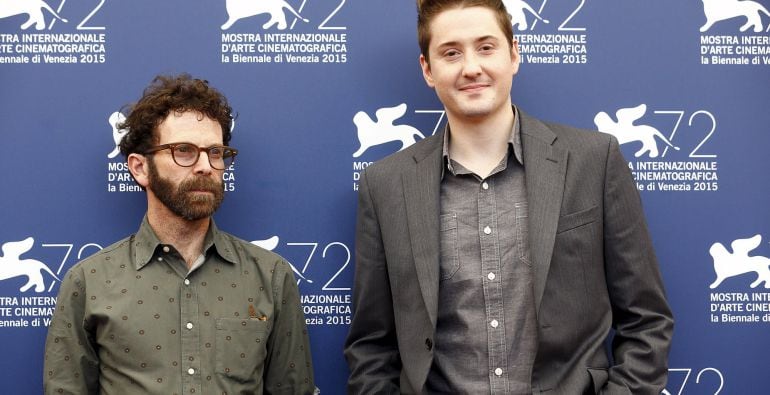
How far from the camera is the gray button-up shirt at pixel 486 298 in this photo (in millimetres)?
2275

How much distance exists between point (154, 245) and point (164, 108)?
1.48 ft

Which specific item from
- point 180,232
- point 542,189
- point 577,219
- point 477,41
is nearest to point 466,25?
point 477,41

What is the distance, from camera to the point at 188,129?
248 centimetres

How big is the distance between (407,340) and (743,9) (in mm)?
1860

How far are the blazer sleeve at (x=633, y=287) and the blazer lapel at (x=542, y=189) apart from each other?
0.17m

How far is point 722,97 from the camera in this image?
292 centimetres

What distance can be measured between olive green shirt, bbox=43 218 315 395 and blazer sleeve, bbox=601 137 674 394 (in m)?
1.08

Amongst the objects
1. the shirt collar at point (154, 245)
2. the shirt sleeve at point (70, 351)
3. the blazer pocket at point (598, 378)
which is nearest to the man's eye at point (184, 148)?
the shirt collar at point (154, 245)

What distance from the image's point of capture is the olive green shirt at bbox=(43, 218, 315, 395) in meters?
2.37

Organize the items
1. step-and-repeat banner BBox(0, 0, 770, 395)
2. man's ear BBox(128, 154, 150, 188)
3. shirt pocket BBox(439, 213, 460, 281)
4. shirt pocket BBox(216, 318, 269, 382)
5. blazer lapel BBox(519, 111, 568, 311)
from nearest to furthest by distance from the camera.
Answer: blazer lapel BBox(519, 111, 568, 311)
shirt pocket BBox(439, 213, 460, 281)
shirt pocket BBox(216, 318, 269, 382)
man's ear BBox(128, 154, 150, 188)
step-and-repeat banner BBox(0, 0, 770, 395)

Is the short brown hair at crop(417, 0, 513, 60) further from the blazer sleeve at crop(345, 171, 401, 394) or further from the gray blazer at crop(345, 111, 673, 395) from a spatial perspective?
the blazer sleeve at crop(345, 171, 401, 394)

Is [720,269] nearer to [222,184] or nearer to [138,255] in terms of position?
[222,184]

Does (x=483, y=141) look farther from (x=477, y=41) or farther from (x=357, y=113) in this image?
(x=357, y=113)

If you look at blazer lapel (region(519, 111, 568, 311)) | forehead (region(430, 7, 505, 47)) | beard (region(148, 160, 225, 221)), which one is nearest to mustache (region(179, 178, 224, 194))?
beard (region(148, 160, 225, 221))
